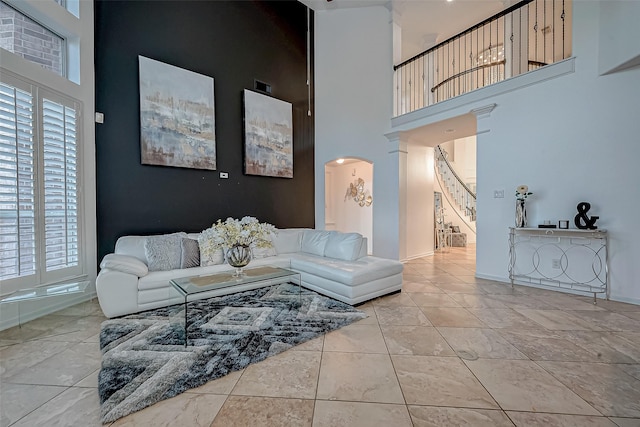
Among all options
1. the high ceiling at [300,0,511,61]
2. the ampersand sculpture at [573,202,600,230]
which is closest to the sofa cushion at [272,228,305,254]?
the ampersand sculpture at [573,202,600,230]

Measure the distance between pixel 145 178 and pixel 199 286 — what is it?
2.37 metres

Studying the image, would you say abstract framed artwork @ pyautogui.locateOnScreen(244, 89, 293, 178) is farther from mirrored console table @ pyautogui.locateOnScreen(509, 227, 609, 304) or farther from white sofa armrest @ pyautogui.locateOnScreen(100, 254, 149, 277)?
mirrored console table @ pyautogui.locateOnScreen(509, 227, 609, 304)

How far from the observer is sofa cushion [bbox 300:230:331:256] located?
4.27m

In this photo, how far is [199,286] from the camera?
2.50 m

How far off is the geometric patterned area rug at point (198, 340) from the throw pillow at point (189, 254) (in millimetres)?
483

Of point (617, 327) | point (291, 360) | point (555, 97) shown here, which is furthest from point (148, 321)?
point (555, 97)

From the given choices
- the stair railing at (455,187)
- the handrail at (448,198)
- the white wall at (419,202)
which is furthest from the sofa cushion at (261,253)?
the stair railing at (455,187)

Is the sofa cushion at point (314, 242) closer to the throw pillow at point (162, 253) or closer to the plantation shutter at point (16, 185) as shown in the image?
the throw pillow at point (162, 253)

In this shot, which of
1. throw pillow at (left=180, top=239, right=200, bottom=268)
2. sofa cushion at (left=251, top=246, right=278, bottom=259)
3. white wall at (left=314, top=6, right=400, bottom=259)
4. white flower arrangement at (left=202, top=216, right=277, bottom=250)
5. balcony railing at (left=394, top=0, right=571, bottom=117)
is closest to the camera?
white flower arrangement at (left=202, top=216, right=277, bottom=250)

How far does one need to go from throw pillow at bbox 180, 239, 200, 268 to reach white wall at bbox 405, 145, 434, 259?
156 inches

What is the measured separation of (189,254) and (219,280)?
0.98 metres

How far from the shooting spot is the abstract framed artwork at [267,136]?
5043 mm

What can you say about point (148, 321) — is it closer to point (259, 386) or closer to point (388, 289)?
point (259, 386)

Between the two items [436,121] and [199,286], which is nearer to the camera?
[199,286]
